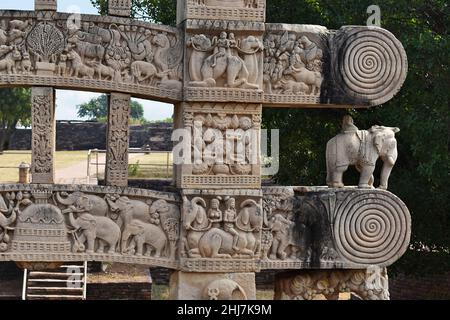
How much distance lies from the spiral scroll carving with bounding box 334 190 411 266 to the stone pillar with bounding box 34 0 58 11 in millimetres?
3294

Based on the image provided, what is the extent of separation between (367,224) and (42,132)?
3218 mm

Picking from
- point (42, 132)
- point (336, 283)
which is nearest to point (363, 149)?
point (336, 283)

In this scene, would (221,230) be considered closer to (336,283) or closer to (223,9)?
(336,283)

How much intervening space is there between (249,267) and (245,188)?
75cm

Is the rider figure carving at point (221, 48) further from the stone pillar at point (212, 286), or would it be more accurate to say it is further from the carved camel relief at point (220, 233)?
the stone pillar at point (212, 286)

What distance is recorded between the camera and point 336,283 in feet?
27.5

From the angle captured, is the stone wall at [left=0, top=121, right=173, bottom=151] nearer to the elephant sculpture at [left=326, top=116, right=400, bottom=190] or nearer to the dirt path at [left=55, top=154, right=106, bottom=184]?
the dirt path at [left=55, top=154, right=106, bottom=184]

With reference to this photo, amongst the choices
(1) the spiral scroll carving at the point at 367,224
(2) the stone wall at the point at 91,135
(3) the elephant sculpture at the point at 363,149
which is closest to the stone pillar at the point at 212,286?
(1) the spiral scroll carving at the point at 367,224

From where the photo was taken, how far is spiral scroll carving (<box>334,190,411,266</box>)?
8.19 metres

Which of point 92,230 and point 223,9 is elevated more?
point 223,9

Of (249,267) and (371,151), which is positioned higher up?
(371,151)

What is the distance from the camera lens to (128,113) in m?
7.94

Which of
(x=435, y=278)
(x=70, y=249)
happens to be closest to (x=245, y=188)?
(x=70, y=249)
